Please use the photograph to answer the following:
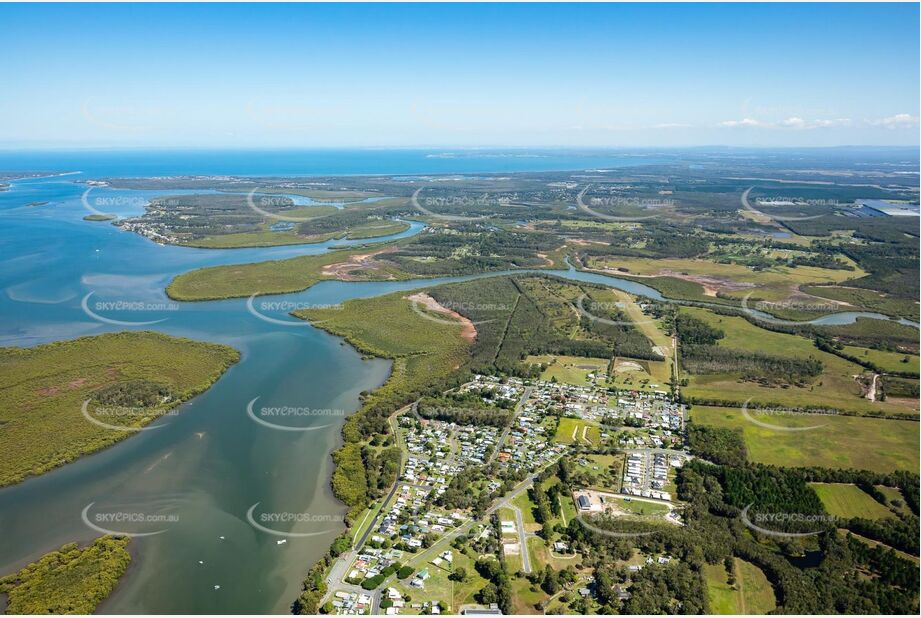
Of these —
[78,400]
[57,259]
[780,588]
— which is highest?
[57,259]

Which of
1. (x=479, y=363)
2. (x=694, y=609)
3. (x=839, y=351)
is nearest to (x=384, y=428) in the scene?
(x=479, y=363)

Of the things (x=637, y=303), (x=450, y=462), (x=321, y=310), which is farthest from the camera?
(x=637, y=303)

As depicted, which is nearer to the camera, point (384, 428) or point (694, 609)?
point (694, 609)

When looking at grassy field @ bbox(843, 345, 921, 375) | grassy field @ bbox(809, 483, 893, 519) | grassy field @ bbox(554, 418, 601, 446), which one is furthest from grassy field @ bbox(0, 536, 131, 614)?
grassy field @ bbox(843, 345, 921, 375)

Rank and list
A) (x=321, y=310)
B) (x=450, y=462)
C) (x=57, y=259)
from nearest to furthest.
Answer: (x=450, y=462) < (x=321, y=310) < (x=57, y=259)

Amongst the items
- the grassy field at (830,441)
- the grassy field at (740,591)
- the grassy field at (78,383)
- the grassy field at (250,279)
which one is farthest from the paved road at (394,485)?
the grassy field at (250,279)

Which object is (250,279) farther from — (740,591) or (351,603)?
(740,591)

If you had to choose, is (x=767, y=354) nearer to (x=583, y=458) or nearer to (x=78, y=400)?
(x=583, y=458)

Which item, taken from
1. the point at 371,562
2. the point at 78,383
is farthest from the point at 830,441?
the point at 78,383
